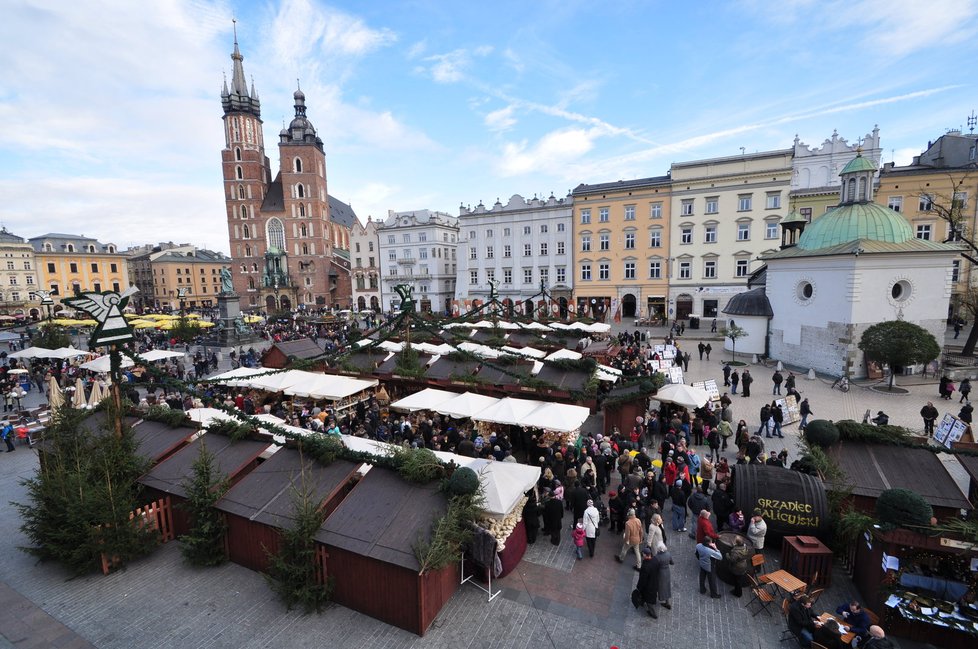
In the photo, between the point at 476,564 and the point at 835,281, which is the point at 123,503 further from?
the point at 835,281

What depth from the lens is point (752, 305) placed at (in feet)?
90.1

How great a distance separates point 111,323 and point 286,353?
12331 millimetres

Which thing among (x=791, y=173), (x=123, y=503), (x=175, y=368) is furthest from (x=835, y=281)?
(x=175, y=368)

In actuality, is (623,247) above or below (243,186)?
below

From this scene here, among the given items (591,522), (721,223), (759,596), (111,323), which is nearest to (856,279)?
(759,596)

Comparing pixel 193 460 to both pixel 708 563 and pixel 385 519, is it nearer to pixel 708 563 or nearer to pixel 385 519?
pixel 385 519

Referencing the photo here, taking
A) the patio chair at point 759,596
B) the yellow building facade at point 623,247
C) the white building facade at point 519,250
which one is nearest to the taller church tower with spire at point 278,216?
the white building facade at point 519,250

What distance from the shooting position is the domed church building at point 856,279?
69.5 ft

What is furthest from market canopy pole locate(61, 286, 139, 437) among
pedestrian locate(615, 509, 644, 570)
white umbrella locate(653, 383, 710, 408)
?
white umbrella locate(653, 383, 710, 408)

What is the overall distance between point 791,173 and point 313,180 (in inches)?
2293

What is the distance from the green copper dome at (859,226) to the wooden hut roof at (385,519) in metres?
25.1

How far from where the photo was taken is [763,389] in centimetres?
2023

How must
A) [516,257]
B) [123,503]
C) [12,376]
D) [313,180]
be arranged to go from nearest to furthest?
[123,503], [12,376], [516,257], [313,180]

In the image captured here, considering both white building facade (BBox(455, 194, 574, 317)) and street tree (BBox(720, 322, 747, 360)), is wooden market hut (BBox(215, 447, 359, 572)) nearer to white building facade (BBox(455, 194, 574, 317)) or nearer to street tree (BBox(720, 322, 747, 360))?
street tree (BBox(720, 322, 747, 360))
